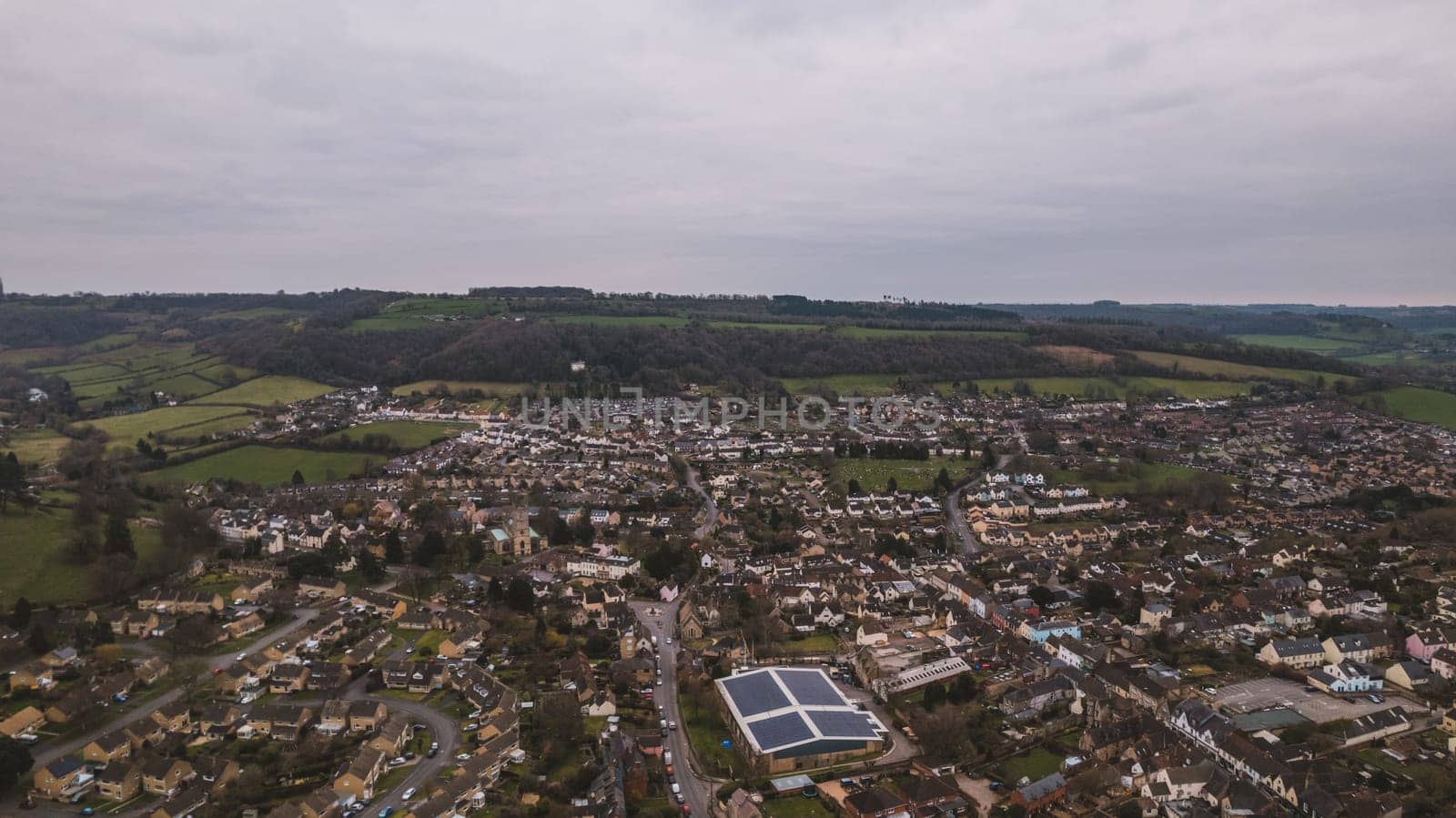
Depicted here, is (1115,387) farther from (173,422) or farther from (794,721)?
(173,422)

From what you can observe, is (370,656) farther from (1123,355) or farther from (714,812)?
(1123,355)

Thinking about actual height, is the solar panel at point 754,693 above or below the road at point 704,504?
above

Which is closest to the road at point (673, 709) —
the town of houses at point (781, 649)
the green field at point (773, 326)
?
the town of houses at point (781, 649)

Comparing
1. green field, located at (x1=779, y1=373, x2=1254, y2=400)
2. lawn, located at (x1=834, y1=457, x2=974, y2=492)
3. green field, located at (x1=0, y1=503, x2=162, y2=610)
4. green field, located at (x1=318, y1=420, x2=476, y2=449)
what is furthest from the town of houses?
green field, located at (x1=779, y1=373, x2=1254, y2=400)

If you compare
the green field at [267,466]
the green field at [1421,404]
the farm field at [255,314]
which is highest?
the farm field at [255,314]

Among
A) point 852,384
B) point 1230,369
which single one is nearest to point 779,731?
point 852,384

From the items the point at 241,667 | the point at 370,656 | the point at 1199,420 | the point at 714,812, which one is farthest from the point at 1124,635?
the point at 1199,420

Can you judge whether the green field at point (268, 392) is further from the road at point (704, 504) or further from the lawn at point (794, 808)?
the lawn at point (794, 808)
